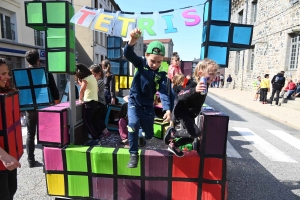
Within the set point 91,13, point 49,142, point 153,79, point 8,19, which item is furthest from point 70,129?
point 8,19

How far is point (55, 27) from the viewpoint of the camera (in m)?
2.83

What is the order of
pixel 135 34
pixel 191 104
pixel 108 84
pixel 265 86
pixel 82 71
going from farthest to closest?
pixel 265 86 → pixel 108 84 → pixel 82 71 → pixel 191 104 → pixel 135 34

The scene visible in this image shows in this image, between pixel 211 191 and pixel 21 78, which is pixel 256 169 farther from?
pixel 21 78

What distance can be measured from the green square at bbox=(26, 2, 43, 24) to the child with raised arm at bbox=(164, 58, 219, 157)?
220 cm

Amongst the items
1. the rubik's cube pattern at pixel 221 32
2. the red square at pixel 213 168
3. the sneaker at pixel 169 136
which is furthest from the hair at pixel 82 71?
the red square at pixel 213 168

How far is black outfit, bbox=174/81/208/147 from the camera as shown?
2.40m

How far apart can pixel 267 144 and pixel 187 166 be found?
3.88 m

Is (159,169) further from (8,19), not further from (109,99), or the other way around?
(8,19)

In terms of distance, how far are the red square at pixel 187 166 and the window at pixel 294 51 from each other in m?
13.7

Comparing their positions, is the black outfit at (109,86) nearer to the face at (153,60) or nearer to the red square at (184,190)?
the face at (153,60)

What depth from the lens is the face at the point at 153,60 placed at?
7.82 ft

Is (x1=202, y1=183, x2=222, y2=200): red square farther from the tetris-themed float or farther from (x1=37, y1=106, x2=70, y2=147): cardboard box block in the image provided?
(x1=37, y1=106, x2=70, y2=147): cardboard box block

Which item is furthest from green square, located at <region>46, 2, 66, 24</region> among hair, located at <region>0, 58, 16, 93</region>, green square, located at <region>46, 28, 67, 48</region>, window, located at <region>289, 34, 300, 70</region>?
window, located at <region>289, 34, 300, 70</region>

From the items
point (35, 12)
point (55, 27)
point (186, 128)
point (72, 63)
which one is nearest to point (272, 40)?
point (186, 128)
